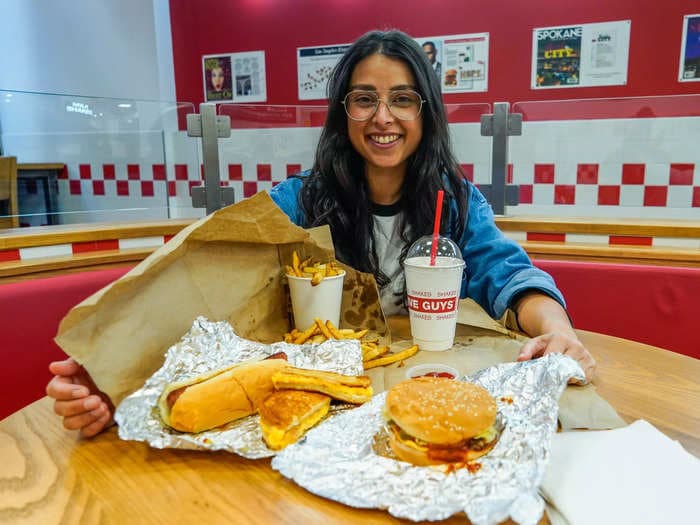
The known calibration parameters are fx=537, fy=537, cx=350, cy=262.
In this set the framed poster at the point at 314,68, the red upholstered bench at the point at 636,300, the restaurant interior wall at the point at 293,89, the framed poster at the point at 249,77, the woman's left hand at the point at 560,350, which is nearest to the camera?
the woman's left hand at the point at 560,350

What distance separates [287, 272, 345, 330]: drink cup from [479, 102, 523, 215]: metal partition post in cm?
155

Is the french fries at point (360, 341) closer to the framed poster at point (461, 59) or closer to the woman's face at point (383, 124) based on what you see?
Result: the woman's face at point (383, 124)

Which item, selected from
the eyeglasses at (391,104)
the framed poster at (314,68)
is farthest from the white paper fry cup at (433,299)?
the framed poster at (314,68)

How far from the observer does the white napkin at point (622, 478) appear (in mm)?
682

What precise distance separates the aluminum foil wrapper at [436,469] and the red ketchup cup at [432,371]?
17 cm

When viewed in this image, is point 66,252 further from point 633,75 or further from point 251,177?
point 633,75

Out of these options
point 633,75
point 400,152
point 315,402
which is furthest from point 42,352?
point 633,75

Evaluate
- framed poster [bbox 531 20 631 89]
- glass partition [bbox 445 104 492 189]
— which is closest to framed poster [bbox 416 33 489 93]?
framed poster [bbox 531 20 631 89]

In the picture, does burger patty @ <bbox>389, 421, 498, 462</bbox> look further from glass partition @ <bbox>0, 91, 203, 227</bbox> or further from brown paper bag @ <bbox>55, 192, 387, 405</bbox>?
glass partition @ <bbox>0, 91, 203, 227</bbox>

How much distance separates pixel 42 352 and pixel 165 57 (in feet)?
13.4

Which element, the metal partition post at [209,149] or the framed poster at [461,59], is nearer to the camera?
the metal partition post at [209,149]

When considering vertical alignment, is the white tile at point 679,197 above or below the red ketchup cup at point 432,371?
above

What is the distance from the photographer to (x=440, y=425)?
2.54 ft

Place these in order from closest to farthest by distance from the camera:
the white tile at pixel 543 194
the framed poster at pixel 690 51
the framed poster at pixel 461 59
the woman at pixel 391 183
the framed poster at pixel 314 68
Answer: the woman at pixel 391 183, the white tile at pixel 543 194, the framed poster at pixel 690 51, the framed poster at pixel 461 59, the framed poster at pixel 314 68
